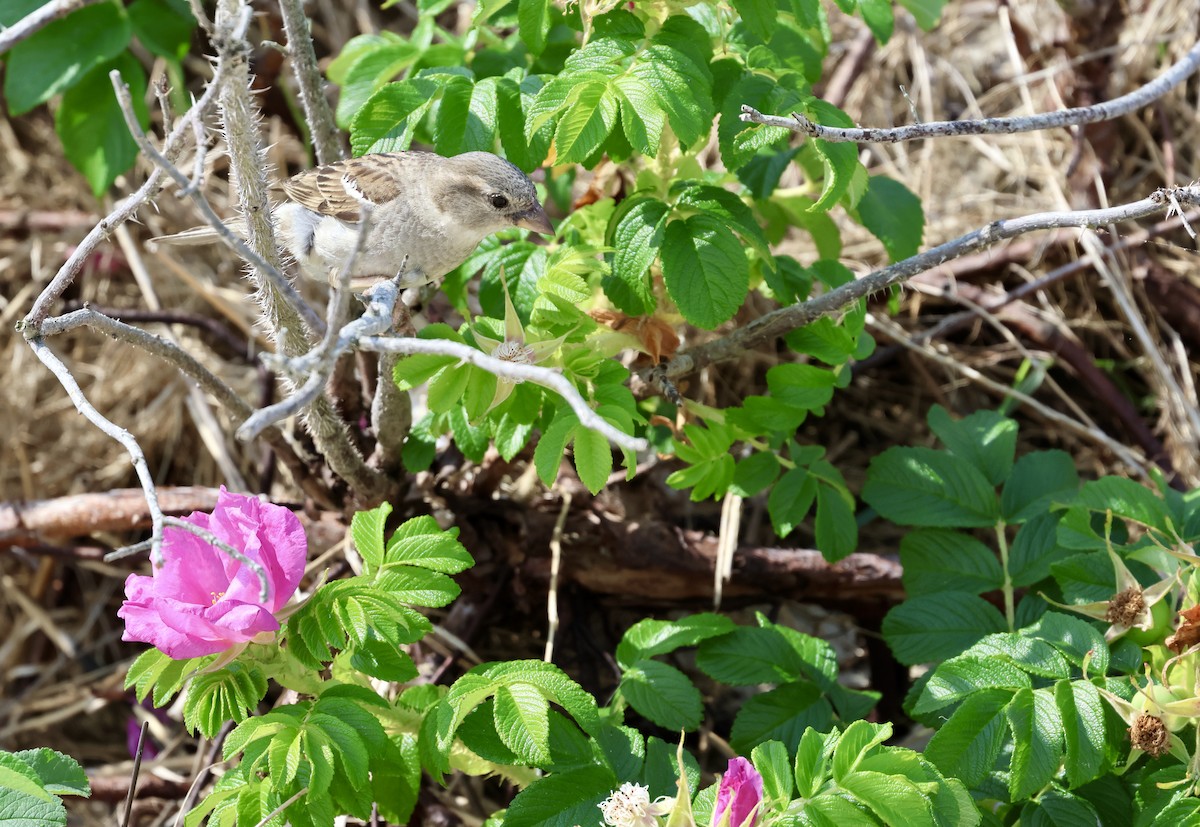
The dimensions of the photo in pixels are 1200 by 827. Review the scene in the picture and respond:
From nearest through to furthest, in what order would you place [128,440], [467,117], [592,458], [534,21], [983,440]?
1. [128,440]
2. [592,458]
3. [534,21]
4. [467,117]
5. [983,440]

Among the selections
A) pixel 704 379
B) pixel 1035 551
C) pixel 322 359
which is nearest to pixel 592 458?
pixel 322 359

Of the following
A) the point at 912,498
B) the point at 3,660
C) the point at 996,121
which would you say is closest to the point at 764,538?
the point at 912,498

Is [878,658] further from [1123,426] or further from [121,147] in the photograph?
[121,147]

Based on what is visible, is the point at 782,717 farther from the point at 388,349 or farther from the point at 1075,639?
the point at 388,349

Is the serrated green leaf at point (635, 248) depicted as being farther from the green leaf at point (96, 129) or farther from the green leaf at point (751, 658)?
the green leaf at point (96, 129)

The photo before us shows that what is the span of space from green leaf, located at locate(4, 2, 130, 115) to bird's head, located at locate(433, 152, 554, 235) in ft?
4.27

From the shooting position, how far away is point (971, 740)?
1731 millimetres

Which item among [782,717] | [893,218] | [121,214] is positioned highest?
[121,214]

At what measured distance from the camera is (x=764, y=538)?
10.5 ft

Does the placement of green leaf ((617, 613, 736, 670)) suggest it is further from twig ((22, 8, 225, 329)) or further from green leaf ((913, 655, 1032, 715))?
twig ((22, 8, 225, 329))

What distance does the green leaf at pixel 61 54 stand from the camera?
3246 millimetres

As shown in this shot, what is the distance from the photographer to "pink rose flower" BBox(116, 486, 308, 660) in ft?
5.24

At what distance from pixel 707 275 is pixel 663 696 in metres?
0.78

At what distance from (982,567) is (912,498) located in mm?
219
